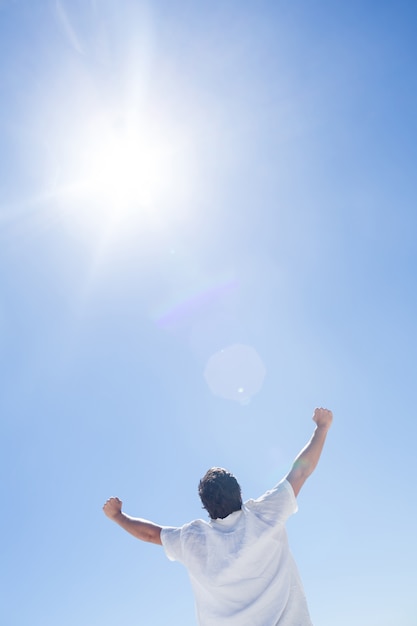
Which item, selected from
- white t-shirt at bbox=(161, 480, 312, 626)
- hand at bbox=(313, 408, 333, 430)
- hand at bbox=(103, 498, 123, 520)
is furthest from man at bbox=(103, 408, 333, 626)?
hand at bbox=(313, 408, 333, 430)

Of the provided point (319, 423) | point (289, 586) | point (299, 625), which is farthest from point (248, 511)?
point (319, 423)

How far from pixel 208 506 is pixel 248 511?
324mm

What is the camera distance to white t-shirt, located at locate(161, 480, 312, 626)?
349 cm

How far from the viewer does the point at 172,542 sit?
3.86m

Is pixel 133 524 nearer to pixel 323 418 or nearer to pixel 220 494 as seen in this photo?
pixel 220 494

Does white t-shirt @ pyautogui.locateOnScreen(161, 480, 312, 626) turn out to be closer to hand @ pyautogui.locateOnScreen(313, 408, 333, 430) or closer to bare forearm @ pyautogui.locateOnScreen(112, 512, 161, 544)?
bare forearm @ pyautogui.locateOnScreen(112, 512, 161, 544)

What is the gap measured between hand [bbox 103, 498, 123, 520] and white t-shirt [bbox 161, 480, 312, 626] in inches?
28.7

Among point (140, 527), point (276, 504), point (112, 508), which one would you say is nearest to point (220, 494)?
point (276, 504)

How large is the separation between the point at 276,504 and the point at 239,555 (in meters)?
0.47

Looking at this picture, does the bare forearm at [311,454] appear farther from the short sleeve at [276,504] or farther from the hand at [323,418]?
the short sleeve at [276,504]

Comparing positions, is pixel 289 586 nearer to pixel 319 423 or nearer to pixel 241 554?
pixel 241 554

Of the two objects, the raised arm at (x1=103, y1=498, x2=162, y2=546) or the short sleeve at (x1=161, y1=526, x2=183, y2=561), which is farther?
the raised arm at (x1=103, y1=498, x2=162, y2=546)

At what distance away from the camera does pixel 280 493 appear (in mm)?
3855

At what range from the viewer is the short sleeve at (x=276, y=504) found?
148 inches
